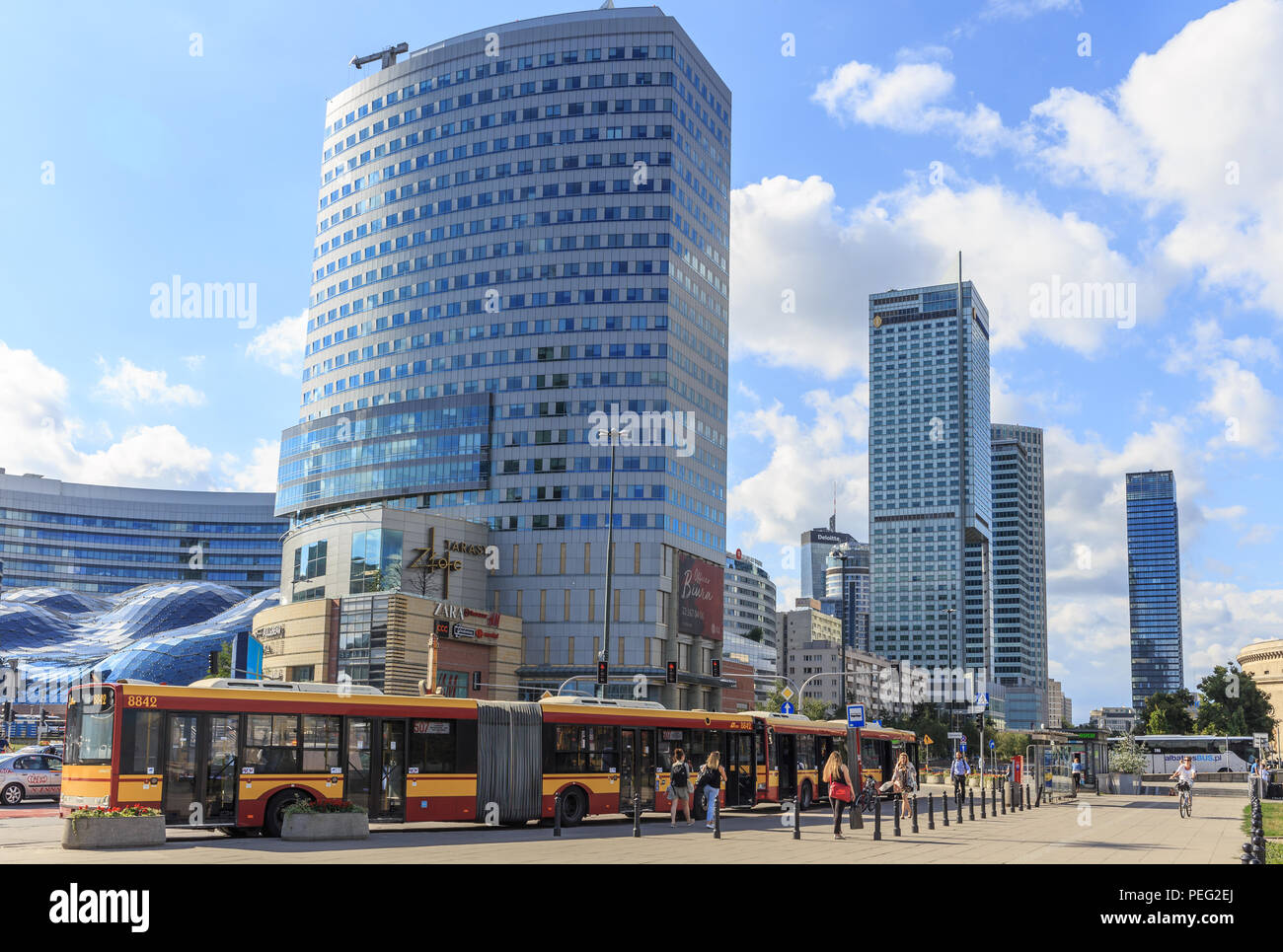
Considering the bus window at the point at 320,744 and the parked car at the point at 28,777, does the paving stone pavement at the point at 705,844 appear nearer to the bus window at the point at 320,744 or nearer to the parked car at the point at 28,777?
the bus window at the point at 320,744

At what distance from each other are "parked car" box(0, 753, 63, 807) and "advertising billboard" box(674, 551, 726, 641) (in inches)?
2650

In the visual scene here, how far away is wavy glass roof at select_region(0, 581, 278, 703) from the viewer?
147000 mm

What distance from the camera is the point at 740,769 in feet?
118

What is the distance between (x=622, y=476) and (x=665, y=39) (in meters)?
42.1

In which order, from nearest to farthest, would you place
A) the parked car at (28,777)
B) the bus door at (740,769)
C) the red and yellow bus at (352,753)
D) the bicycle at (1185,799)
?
the red and yellow bus at (352,753)
the bus door at (740,769)
the parked car at (28,777)
the bicycle at (1185,799)

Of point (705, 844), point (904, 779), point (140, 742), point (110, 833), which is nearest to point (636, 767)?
point (904, 779)

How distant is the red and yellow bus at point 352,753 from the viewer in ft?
74.4

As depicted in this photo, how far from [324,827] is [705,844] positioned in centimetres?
769

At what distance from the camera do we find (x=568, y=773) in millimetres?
30062

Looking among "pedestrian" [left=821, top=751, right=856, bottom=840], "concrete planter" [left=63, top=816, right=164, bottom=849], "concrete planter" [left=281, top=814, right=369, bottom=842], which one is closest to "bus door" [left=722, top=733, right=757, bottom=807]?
"pedestrian" [left=821, top=751, right=856, bottom=840]

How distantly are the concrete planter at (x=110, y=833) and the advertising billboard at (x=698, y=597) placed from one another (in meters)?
80.4

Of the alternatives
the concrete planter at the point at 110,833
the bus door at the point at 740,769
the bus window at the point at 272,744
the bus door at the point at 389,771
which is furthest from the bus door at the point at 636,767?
the concrete planter at the point at 110,833
